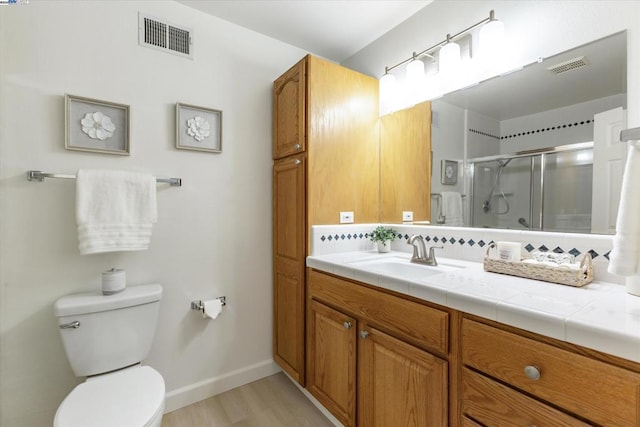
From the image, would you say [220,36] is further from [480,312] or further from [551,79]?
[480,312]

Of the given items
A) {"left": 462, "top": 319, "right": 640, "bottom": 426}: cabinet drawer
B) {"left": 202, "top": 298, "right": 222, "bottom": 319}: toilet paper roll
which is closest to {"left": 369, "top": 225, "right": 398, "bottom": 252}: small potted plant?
{"left": 462, "top": 319, "right": 640, "bottom": 426}: cabinet drawer

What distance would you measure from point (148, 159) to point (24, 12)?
0.80 metres

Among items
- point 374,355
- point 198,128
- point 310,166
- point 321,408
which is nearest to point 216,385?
point 321,408

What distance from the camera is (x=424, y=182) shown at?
179cm

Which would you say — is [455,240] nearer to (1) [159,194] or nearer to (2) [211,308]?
(2) [211,308]

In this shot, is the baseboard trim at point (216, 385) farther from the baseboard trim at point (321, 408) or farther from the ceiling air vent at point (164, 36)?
the ceiling air vent at point (164, 36)

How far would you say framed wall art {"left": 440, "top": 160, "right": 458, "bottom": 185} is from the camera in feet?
5.36

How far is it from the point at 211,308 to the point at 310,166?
3.42 feet

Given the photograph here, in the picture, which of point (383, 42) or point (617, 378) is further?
point (383, 42)

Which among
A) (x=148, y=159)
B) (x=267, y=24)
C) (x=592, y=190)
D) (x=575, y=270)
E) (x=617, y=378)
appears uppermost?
(x=267, y=24)

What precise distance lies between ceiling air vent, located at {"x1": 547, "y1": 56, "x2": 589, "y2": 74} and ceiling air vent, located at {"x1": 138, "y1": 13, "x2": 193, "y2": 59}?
1.89 metres

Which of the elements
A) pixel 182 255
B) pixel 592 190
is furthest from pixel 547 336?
pixel 182 255

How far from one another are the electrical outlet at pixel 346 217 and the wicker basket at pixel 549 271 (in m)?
0.85

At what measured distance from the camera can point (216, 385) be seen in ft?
5.99
